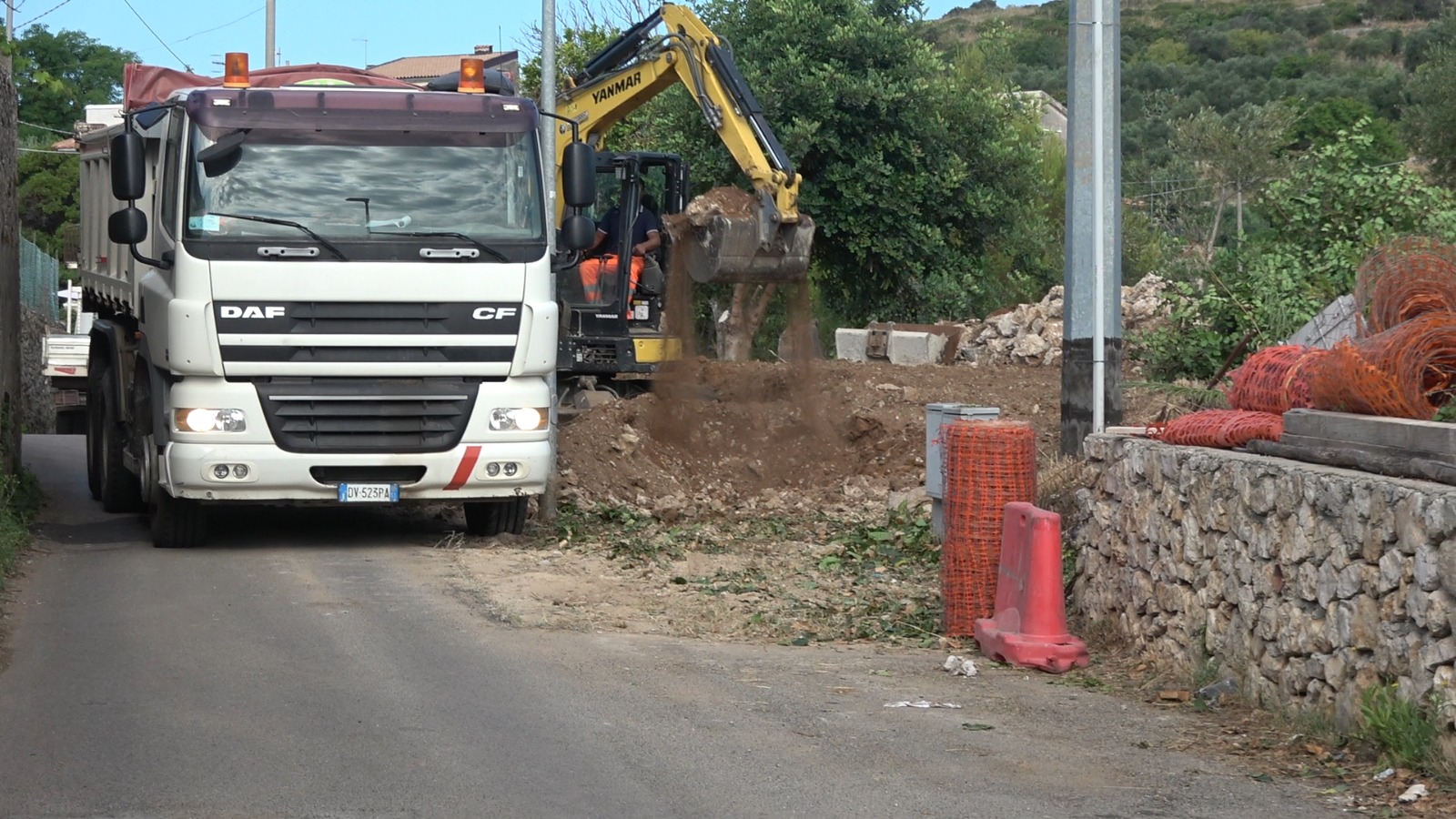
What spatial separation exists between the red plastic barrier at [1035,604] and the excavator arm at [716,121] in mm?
8337

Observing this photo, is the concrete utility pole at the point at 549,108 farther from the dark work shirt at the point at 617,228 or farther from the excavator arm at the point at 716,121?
the dark work shirt at the point at 617,228

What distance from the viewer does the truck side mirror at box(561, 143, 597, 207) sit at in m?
12.1

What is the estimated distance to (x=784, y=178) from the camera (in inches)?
651

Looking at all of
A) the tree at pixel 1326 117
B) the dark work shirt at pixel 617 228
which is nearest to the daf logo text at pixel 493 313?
the dark work shirt at pixel 617 228

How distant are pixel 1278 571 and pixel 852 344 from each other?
20.5 m

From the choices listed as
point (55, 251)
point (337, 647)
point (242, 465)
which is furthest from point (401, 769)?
point (55, 251)

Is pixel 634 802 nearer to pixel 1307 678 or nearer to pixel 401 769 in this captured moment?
pixel 401 769

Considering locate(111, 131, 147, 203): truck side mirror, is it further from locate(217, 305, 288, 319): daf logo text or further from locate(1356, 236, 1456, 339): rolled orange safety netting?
locate(1356, 236, 1456, 339): rolled orange safety netting

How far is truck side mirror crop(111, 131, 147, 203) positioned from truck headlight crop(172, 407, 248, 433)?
157 cm

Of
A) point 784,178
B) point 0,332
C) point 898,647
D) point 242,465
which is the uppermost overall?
point 784,178

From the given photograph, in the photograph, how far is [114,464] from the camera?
14.4 metres

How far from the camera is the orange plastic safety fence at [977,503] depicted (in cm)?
910

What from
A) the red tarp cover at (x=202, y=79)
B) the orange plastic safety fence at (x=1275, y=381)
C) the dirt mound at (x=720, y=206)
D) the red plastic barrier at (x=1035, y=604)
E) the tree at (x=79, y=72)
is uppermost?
the tree at (x=79, y=72)

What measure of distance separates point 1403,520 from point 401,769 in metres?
3.82
